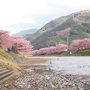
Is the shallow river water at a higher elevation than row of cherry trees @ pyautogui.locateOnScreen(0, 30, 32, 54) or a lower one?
lower

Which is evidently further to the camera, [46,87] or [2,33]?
[2,33]

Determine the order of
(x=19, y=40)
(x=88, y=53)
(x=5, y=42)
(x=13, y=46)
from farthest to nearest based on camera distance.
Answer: (x=88, y=53)
(x=19, y=40)
(x=13, y=46)
(x=5, y=42)

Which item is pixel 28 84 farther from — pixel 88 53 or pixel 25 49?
pixel 88 53

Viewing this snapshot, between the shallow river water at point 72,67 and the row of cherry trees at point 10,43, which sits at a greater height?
the row of cherry trees at point 10,43

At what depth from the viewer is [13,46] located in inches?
3979

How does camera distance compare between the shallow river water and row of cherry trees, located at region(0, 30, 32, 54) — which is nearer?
the shallow river water

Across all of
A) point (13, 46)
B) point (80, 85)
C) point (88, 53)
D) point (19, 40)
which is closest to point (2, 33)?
point (13, 46)

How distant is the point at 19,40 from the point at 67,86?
80.3m

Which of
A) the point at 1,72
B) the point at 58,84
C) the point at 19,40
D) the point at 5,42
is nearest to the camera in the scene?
the point at 58,84

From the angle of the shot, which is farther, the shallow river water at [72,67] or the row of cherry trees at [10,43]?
the row of cherry trees at [10,43]

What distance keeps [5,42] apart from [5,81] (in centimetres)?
5938

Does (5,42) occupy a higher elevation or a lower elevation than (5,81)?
higher

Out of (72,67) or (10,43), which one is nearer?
(72,67)

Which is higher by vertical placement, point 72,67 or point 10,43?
point 10,43
